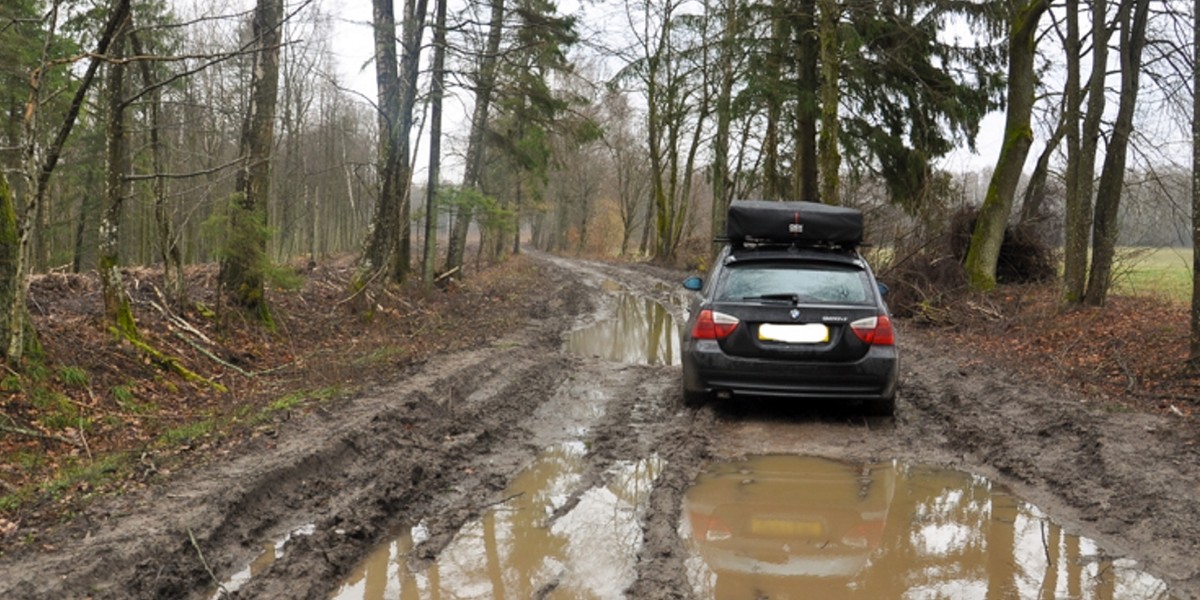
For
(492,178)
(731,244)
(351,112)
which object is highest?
(351,112)

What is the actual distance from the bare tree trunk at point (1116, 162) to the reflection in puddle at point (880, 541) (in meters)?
9.18

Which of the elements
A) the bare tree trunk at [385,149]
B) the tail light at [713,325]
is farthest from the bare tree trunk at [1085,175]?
the bare tree trunk at [385,149]

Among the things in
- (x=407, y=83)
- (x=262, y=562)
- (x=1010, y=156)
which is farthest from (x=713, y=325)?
(x=1010, y=156)

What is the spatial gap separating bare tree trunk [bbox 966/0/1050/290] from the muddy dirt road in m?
8.25

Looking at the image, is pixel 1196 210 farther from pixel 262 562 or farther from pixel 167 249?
pixel 167 249

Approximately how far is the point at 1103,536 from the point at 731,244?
4.49m

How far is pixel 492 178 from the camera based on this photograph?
3653cm

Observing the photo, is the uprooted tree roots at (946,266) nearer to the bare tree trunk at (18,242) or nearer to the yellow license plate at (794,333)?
the yellow license plate at (794,333)

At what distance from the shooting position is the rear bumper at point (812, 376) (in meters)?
6.88

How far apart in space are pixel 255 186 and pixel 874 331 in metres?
8.05

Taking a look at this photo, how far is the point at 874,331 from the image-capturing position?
6895mm

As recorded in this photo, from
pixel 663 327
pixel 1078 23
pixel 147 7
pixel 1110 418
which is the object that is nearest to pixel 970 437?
pixel 1110 418

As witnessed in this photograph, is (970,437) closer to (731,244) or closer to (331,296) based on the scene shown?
(731,244)

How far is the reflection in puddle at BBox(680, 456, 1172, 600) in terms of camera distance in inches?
156
